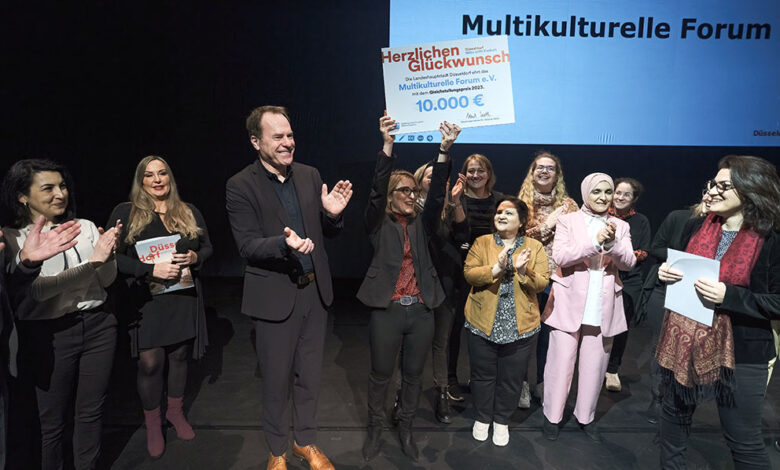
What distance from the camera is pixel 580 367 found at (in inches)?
112

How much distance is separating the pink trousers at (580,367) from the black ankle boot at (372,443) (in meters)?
1.07

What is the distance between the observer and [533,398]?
3406mm

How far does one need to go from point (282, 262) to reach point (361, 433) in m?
1.35

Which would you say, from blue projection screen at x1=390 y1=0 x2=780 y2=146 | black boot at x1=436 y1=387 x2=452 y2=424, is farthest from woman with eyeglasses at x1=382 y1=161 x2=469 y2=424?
blue projection screen at x1=390 y1=0 x2=780 y2=146

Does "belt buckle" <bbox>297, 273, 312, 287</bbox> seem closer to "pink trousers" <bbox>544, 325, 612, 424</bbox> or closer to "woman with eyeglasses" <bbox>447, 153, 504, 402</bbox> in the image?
"woman with eyeglasses" <bbox>447, 153, 504, 402</bbox>

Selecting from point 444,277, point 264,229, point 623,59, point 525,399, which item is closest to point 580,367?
point 525,399

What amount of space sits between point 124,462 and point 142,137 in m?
3.95

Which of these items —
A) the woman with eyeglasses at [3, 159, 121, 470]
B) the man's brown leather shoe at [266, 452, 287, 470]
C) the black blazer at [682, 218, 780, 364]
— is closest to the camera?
the black blazer at [682, 218, 780, 364]

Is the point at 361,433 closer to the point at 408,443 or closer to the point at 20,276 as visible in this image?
the point at 408,443

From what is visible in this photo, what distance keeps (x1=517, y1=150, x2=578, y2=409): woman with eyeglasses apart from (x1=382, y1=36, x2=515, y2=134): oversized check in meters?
0.66

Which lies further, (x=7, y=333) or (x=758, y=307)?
(x=758, y=307)

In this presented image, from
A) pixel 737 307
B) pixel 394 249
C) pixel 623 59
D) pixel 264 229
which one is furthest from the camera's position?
pixel 623 59

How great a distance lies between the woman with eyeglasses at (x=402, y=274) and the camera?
2.57 meters

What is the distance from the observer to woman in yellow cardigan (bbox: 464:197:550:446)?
106 inches
